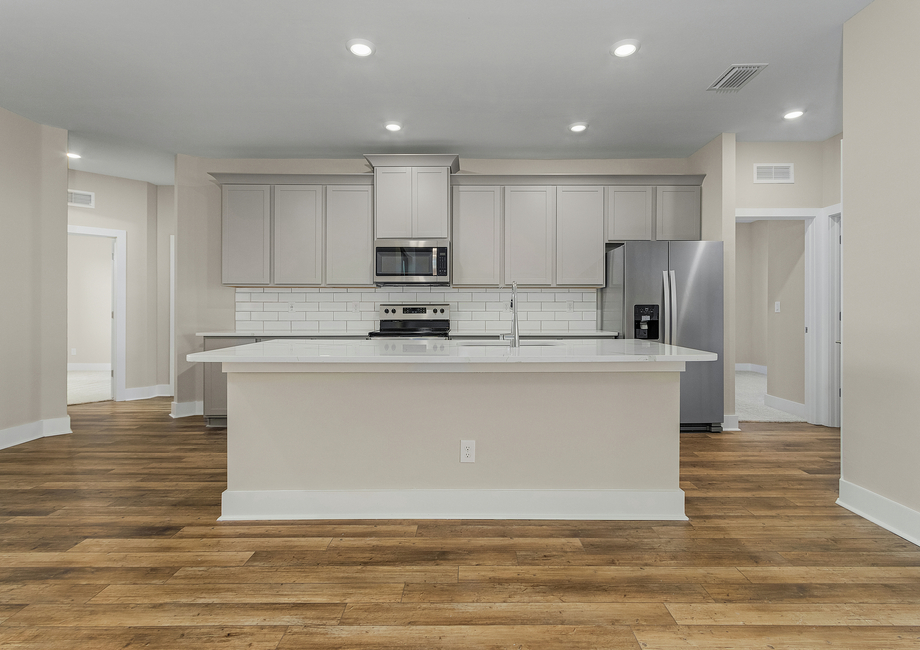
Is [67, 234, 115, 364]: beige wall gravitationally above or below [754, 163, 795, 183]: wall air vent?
below

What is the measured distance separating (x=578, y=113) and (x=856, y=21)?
5.90 feet

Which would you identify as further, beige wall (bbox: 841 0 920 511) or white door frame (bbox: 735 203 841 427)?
white door frame (bbox: 735 203 841 427)

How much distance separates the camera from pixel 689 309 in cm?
459

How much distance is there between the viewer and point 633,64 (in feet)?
10.9

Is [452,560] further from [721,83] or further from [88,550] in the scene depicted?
[721,83]

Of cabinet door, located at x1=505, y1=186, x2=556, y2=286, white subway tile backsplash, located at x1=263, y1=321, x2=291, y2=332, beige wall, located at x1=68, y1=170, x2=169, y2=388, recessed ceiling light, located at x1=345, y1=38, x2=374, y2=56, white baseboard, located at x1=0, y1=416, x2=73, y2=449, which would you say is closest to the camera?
recessed ceiling light, located at x1=345, y1=38, x2=374, y2=56

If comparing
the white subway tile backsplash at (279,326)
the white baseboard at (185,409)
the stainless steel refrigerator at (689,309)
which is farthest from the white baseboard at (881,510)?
the white baseboard at (185,409)

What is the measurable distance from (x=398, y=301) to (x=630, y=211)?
256cm

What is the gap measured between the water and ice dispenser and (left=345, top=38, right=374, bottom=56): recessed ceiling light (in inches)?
122

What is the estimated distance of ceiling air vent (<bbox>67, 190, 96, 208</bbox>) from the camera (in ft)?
19.0

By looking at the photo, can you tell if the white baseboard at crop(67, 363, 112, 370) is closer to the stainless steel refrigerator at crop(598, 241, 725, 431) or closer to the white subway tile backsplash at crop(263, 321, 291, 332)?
the white subway tile backsplash at crop(263, 321, 291, 332)

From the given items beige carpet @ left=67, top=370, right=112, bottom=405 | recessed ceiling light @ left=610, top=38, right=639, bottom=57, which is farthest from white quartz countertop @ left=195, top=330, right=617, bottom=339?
beige carpet @ left=67, top=370, right=112, bottom=405

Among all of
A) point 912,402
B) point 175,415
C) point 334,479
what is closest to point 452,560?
point 334,479

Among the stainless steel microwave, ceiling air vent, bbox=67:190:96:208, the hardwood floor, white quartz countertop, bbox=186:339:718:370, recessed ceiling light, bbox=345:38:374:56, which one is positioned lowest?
the hardwood floor
